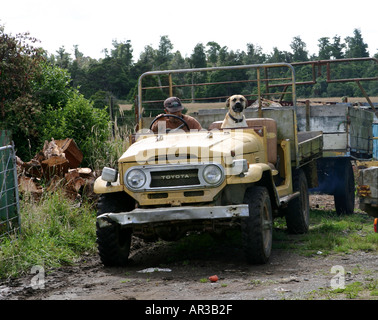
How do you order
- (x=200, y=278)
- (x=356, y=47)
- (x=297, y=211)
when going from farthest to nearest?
(x=356, y=47), (x=297, y=211), (x=200, y=278)

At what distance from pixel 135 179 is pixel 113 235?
67 centimetres

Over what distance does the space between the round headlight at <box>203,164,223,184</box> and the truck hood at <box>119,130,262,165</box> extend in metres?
0.13

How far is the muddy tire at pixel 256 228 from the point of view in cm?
736

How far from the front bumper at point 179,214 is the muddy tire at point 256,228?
31 centimetres

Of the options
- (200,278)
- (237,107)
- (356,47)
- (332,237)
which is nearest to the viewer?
(200,278)

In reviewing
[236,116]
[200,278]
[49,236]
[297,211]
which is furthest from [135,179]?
[297,211]

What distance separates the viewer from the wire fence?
28.2ft

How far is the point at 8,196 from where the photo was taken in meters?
8.85

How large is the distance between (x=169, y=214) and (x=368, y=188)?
2.25 m

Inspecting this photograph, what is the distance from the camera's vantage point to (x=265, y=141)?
8828 millimetres

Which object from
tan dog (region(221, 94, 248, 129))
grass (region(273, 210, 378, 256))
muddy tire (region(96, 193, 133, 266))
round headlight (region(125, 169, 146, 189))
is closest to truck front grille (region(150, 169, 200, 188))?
round headlight (region(125, 169, 146, 189))

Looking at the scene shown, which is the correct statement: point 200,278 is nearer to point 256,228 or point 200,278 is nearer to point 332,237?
point 256,228

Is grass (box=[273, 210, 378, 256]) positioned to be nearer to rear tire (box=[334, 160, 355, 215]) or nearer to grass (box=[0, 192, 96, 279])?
rear tire (box=[334, 160, 355, 215])
